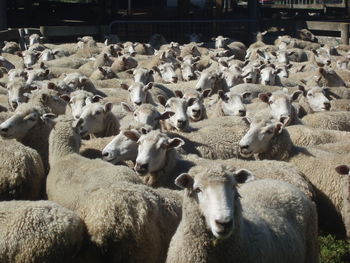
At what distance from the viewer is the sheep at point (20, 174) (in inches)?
232

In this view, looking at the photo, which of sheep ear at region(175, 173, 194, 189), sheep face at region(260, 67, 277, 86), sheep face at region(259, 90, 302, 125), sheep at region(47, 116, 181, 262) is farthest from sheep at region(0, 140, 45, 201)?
sheep face at region(260, 67, 277, 86)

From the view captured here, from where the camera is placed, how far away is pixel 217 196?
4027 mm

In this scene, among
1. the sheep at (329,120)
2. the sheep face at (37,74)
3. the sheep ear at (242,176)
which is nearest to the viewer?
the sheep ear at (242,176)

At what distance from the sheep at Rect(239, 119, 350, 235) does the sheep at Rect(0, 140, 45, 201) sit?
8.12ft

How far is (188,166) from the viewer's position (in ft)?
21.8

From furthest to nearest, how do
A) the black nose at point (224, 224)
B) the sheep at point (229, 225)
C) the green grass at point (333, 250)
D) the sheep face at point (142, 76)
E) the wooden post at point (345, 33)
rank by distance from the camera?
the wooden post at point (345, 33) → the sheep face at point (142, 76) → the green grass at point (333, 250) → the sheep at point (229, 225) → the black nose at point (224, 224)

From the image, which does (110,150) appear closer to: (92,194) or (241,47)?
(92,194)

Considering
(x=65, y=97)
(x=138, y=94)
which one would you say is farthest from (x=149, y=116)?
(x=138, y=94)

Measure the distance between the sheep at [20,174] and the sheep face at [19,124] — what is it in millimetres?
641

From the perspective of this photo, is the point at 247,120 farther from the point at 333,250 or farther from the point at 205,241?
the point at 205,241

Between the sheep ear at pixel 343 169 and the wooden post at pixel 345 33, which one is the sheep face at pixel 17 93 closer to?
Answer: the sheep ear at pixel 343 169

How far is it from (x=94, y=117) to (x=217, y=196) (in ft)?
14.1

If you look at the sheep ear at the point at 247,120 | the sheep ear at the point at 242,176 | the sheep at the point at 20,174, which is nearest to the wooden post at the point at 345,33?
the sheep ear at the point at 247,120

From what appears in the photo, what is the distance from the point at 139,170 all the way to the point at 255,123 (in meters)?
1.89
